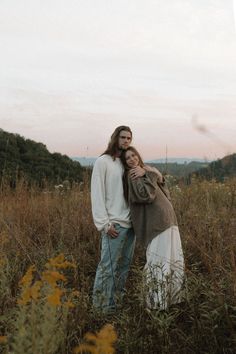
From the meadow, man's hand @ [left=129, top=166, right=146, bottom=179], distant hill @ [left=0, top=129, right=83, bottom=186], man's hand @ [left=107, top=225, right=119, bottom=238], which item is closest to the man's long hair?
man's hand @ [left=129, top=166, right=146, bottom=179]

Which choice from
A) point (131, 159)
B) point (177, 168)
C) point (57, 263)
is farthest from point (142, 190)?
point (177, 168)

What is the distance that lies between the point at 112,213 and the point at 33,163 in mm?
4914

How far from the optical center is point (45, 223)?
619 cm

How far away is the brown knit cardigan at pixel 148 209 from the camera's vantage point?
13.2ft

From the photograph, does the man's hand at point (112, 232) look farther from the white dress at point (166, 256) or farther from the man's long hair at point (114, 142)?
the man's long hair at point (114, 142)

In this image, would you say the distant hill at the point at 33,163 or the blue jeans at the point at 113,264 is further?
the distant hill at the point at 33,163

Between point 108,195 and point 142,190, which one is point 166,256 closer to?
point 142,190

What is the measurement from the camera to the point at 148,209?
4102mm

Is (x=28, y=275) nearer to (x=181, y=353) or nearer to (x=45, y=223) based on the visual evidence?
(x=181, y=353)

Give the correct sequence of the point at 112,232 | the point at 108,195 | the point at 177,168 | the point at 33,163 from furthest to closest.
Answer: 1. the point at 33,163
2. the point at 177,168
3. the point at 108,195
4. the point at 112,232

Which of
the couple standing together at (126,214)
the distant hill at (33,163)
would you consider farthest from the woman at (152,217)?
the distant hill at (33,163)

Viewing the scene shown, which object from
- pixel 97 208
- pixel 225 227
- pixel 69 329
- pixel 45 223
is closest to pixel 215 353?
pixel 69 329

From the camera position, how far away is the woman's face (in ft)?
13.6

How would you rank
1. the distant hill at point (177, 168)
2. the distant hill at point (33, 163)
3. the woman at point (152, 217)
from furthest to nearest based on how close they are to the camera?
the distant hill at point (33, 163) → the distant hill at point (177, 168) → the woman at point (152, 217)
